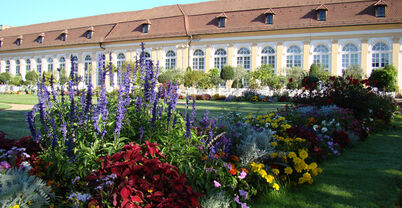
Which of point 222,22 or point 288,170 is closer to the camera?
point 288,170

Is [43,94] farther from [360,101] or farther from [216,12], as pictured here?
[216,12]

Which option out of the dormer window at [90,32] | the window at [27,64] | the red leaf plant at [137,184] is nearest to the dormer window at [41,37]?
the window at [27,64]

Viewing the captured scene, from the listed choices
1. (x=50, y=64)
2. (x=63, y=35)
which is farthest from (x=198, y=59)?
(x=50, y=64)

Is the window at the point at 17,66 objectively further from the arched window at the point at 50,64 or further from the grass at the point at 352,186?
the grass at the point at 352,186

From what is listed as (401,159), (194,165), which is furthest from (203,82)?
(194,165)

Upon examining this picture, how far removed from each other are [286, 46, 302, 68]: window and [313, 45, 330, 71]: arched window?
124 centimetres

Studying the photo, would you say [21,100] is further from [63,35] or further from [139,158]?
[63,35]

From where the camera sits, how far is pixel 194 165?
307 centimetres

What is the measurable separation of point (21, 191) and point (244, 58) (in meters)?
28.0

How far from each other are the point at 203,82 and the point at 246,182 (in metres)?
18.1

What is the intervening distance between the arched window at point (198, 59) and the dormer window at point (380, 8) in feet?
48.5

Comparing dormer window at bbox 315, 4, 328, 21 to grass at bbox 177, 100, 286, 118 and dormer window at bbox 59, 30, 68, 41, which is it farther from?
dormer window at bbox 59, 30, 68, 41

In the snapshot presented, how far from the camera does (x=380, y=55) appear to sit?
25406mm

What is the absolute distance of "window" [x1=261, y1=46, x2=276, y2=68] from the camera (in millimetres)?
28266
